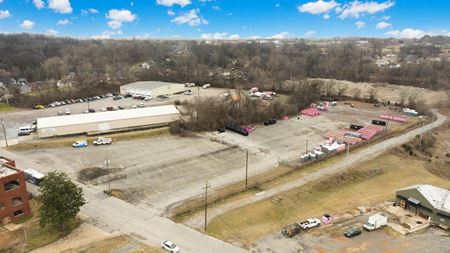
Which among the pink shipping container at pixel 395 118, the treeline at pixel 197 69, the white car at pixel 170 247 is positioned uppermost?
the treeline at pixel 197 69

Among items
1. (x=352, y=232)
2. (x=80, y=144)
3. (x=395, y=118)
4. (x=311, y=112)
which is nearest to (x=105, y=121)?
(x=80, y=144)

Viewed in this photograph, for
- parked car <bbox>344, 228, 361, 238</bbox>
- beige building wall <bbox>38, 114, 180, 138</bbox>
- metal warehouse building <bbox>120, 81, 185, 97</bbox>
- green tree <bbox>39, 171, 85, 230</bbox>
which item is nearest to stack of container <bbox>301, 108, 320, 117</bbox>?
beige building wall <bbox>38, 114, 180, 138</bbox>

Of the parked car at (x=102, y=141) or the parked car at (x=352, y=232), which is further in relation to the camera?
the parked car at (x=102, y=141)

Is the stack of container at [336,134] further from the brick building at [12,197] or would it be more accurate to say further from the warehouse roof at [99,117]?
the brick building at [12,197]

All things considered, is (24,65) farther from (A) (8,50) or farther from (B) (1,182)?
(B) (1,182)

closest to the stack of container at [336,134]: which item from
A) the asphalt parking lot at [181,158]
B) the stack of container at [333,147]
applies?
the asphalt parking lot at [181,158]

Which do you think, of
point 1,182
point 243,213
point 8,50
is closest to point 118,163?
point 1,182
